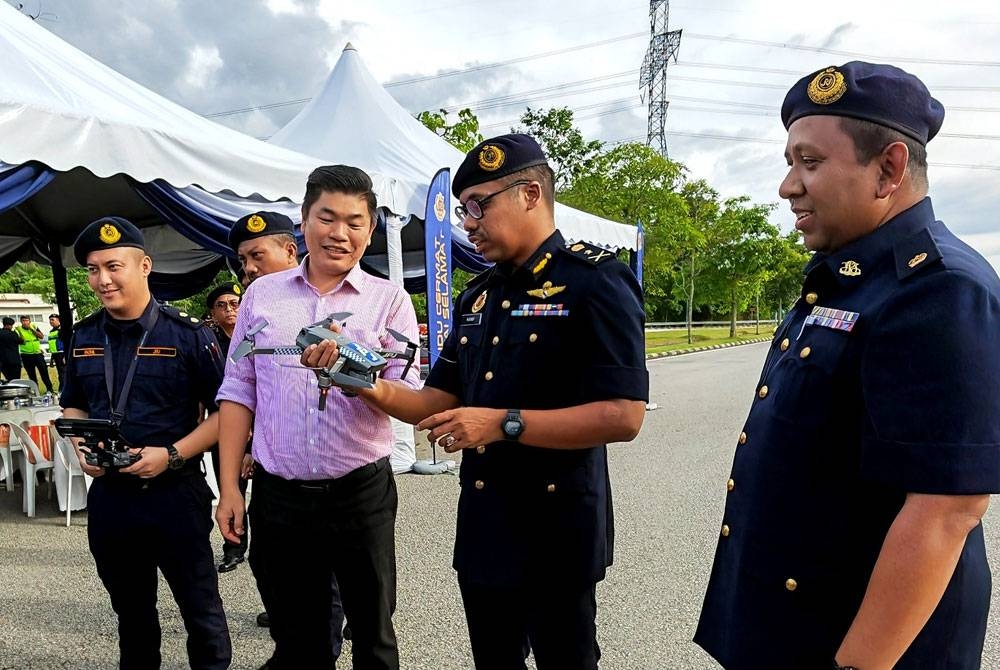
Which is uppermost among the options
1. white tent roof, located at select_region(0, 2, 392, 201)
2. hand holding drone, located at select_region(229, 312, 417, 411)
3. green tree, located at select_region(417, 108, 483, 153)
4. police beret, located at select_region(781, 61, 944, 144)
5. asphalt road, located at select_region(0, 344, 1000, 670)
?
green tree, located at select_region(417, 108, 483, 153)

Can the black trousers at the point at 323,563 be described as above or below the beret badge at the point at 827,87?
below

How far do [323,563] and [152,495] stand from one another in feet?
2.61

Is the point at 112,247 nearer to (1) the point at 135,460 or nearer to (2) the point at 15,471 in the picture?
(1) the point at 135,460

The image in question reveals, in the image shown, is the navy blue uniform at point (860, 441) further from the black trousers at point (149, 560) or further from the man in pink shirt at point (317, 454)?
the black trousers at point (149, 560)

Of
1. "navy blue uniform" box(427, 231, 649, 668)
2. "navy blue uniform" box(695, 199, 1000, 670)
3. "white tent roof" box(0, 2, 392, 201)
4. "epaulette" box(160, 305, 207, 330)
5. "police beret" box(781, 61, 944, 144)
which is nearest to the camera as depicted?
"navy blue uniform" box(695, 199, 1000, 670)

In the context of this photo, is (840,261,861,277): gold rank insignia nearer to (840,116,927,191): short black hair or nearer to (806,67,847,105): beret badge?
(840,116,927,191): short black hair

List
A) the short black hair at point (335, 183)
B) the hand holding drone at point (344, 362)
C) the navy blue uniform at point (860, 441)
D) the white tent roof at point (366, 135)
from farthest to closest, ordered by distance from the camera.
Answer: the white tent roof at point (366, 135) → the short black hair at point (335, 183) → the hand holding drone at point (344, 362) → the navy blue uniform at point (860, 441)

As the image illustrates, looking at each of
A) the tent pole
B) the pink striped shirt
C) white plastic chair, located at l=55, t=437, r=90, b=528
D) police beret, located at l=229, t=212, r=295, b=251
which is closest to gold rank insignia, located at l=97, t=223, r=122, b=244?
police beret, located at l=229, t=212, r=295, b=251

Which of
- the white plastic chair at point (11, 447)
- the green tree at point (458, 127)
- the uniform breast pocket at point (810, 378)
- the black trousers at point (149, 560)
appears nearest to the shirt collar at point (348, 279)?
the black trousers at point (149, 560)

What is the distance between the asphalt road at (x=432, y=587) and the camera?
2848mm

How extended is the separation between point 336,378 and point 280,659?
1.23m

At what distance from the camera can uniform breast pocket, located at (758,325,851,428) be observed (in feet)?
3.36

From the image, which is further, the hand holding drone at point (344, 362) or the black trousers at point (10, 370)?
the black trousers at point (10, 370)

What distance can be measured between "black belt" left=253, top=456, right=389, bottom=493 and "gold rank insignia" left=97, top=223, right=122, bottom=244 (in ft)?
3.65
